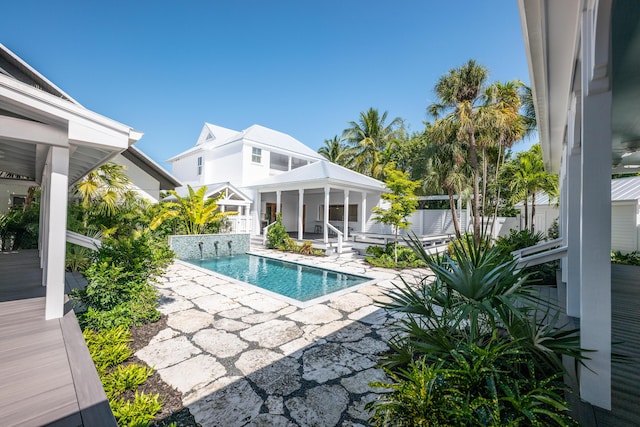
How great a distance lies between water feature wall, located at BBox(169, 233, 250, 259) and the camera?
12406mm

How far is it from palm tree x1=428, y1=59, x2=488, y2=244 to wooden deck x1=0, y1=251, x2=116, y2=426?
47.5 ft

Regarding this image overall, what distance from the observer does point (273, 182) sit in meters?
16.2

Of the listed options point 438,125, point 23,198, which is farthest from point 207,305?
point 438,125

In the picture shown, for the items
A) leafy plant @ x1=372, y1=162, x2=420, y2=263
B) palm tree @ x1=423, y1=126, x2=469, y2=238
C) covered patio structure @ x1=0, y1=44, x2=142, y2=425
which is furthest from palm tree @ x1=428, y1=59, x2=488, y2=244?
covered patio structure @ x1=0, y1=44, x2=142, y2=425

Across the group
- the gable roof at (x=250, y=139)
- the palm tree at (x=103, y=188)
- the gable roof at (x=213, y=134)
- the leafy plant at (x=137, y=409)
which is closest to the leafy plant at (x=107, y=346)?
the leafy plant at (x=137, y=409)

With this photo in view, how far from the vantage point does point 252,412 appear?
2.77 metres

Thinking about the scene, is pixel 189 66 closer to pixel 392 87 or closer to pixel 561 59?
pixel 392 87

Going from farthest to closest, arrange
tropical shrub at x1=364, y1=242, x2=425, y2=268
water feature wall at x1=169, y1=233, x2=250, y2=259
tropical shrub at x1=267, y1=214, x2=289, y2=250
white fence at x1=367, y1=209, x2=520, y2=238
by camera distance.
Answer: white fence at x1=367, y1=209, x2=520, y2=238 → tropical shrub at x1=267, y1=214, x2=289, y2=250 → water feature wall at x1=169, y1=233, x2=250, y2=259 → tropical shrub at x1=364, y1=242, x2=425, y2=268

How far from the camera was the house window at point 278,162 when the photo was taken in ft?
69.9

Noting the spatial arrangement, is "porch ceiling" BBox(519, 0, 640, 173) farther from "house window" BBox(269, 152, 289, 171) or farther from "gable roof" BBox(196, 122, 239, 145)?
"gable roof" BBox(196, 122, 239, 145)

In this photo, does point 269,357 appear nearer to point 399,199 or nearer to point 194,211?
point 399,199

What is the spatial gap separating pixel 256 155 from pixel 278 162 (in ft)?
11.0

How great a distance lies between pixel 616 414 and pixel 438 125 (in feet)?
47.7

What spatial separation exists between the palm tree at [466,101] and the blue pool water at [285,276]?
8.18 m
